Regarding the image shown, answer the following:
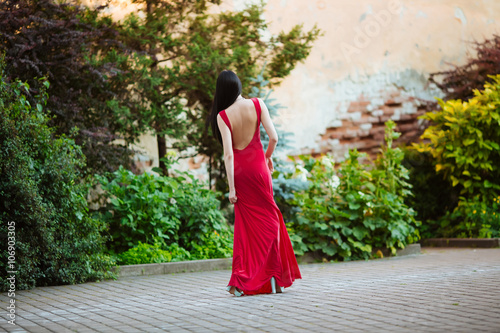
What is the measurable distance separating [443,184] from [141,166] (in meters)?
5.48

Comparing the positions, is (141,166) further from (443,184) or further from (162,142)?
(443,184)

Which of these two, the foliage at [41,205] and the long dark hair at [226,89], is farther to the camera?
the foliage at [41,205]

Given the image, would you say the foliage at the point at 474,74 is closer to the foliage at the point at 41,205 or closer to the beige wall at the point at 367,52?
the beige wall at the point at 367,52

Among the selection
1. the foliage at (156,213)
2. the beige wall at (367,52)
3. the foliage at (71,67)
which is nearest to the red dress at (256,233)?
the foliage at (156,213)

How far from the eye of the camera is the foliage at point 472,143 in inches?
389

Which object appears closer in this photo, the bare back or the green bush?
the bare back

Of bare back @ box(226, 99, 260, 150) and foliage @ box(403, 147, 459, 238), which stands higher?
bare back @ box(226, 99, 260, 150)

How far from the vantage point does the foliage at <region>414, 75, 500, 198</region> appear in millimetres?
9883

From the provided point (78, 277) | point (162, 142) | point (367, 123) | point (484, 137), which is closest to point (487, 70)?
point (484, 137)

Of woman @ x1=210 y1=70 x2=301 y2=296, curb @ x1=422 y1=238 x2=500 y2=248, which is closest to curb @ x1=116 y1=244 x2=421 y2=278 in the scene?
woman @ x1=210 y1=70 x2=301 y2=296

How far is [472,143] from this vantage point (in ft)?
32.9

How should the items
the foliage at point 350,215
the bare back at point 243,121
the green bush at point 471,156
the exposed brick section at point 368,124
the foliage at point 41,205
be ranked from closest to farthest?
the bare back at point 243,121 < the foliage at point 41,205 < the foliage at point 350,215 < the green bush at point 471,156 < the exposed brick section at point 368,124

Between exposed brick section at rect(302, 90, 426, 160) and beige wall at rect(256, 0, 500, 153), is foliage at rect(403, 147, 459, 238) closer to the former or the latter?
exposed brick section at rect(302, 90, 426, 160)

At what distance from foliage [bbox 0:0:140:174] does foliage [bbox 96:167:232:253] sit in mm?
619
